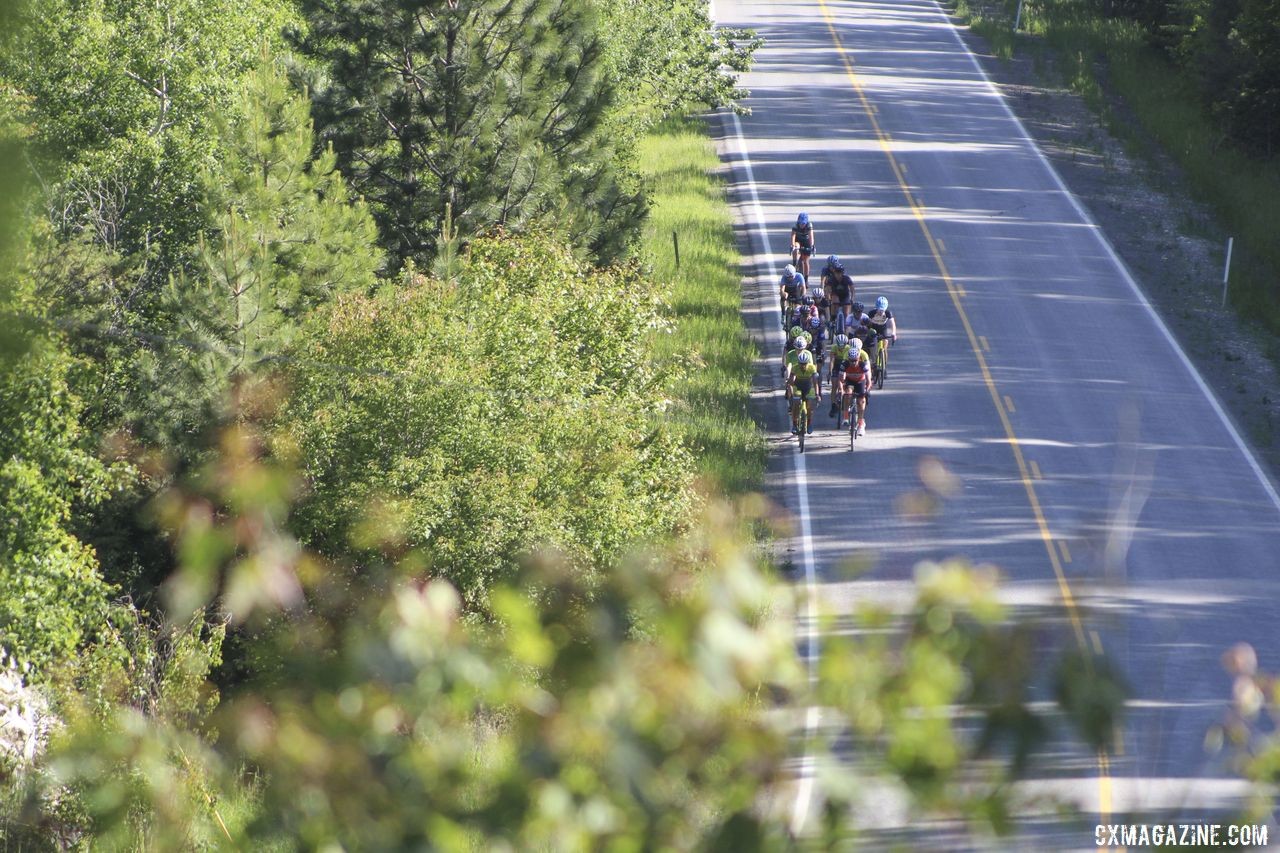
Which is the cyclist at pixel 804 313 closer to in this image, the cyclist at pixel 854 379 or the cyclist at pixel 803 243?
the cyclist at pixel 854 379

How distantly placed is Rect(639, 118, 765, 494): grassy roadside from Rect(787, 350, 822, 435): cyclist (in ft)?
2.59

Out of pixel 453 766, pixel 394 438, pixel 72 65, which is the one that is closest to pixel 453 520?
pixel 394 438

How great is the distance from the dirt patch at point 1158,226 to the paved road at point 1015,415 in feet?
1.62

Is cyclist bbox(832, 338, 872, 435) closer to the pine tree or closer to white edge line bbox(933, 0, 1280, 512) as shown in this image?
white edge line bbox(933, 0, 1280, 512)

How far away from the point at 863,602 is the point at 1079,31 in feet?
170

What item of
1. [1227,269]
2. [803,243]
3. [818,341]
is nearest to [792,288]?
[818,341]

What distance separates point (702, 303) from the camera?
3094 centimetres

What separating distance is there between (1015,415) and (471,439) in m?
12.1

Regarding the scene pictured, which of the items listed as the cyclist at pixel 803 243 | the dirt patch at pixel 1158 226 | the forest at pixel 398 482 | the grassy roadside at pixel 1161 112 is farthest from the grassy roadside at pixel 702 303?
the grassy roadside at pixel 1161 112

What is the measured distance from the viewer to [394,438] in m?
17.2

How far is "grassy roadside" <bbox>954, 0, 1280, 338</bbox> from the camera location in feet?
108

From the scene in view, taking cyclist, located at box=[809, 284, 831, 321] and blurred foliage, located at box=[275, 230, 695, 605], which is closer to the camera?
blurred foliage, located at box=[275, 230, 695, 605]

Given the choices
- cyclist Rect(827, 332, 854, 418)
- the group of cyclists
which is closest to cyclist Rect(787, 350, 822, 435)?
the group of cyclists

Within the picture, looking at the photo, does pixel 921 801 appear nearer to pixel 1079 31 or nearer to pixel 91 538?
pixel 91 538
